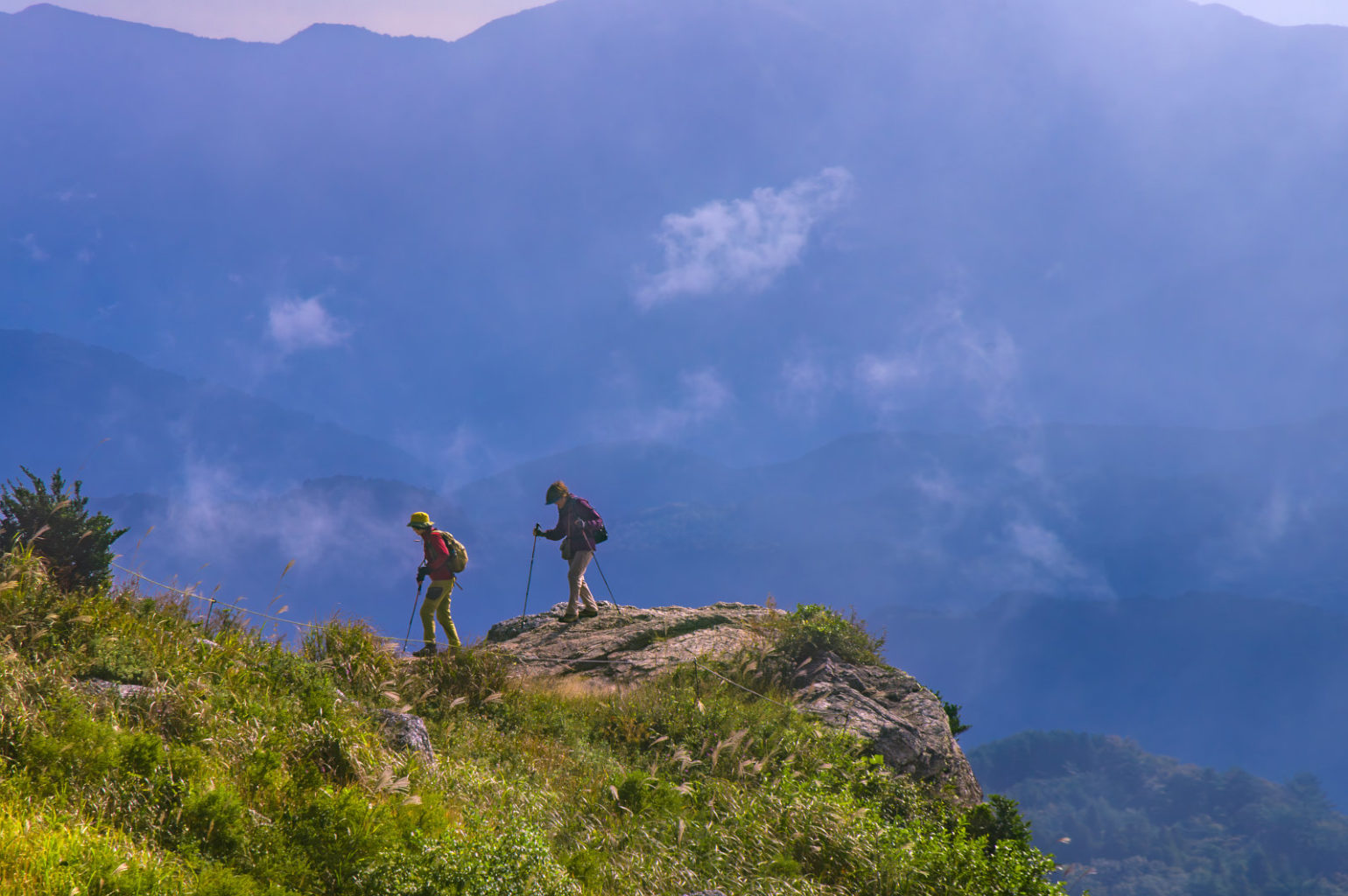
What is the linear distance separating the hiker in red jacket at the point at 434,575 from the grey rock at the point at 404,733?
444 centimetres

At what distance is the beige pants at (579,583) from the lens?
16.3 metres

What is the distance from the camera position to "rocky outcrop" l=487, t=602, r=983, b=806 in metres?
11.1

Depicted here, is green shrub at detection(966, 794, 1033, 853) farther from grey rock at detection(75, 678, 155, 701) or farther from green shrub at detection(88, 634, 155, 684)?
green shrub at detection(88, 634, 155, 684)

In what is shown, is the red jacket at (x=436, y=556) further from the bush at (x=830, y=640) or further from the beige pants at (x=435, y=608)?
the bush at (x=830, y=640)

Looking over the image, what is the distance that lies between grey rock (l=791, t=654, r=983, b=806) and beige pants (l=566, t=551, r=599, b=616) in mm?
5288

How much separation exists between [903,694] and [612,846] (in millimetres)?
7152

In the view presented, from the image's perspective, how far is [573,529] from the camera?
627 inches

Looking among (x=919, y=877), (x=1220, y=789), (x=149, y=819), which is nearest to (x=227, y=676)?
(x=149, y=819)

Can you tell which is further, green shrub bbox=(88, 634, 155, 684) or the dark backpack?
the dark backpack

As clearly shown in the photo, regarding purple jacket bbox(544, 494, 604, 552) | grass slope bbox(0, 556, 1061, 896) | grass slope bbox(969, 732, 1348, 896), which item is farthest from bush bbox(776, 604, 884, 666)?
grass slope bbox(969, 732, 1348, 896)

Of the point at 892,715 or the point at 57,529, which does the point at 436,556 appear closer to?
the point at 57,529

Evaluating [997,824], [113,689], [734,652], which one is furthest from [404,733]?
[734,652]

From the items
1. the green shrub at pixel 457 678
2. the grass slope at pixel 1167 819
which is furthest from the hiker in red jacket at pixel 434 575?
the grass slope at pixel 1167 819

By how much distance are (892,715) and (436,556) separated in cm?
740
